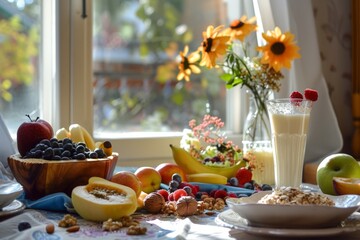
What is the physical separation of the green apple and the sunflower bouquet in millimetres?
368

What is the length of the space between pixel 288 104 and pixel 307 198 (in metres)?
0.39

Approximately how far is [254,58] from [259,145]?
0.26m

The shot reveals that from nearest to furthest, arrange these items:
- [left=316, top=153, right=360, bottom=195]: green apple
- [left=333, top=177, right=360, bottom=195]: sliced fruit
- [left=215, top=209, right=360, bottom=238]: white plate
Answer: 1. [left=215, top=209, right=360, bottom=238]: white plate
2. [left=333, top=177, right=360, bottom=195]: sliced fruit
3. [left=316, top=153, right=360, bottom=195]: green apple

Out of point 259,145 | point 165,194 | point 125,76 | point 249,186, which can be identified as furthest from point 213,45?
point 125,76

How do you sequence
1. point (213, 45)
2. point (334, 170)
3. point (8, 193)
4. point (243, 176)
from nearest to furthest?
point (8, 193) < point (334, 170) < point (243, 176) < point (213, 45)

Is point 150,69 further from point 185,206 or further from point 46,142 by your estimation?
point 185,206

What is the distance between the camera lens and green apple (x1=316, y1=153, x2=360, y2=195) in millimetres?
1561

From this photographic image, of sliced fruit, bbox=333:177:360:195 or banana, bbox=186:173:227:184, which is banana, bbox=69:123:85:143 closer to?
banana, bbox=186:173:227:184

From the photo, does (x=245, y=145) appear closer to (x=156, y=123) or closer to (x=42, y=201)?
(x=156, y=123)

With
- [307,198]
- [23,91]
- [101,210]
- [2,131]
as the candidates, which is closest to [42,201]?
[101,210]

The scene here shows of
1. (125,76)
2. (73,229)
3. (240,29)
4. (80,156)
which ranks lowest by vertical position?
(73,229)

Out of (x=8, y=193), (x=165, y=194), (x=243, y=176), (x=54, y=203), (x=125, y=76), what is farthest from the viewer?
(x=125, y=76)

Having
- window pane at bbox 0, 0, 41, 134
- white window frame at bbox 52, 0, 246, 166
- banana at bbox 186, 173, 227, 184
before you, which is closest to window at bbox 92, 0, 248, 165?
white window frame at bbox 52, 0, 246, 166

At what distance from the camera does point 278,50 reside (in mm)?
1849
